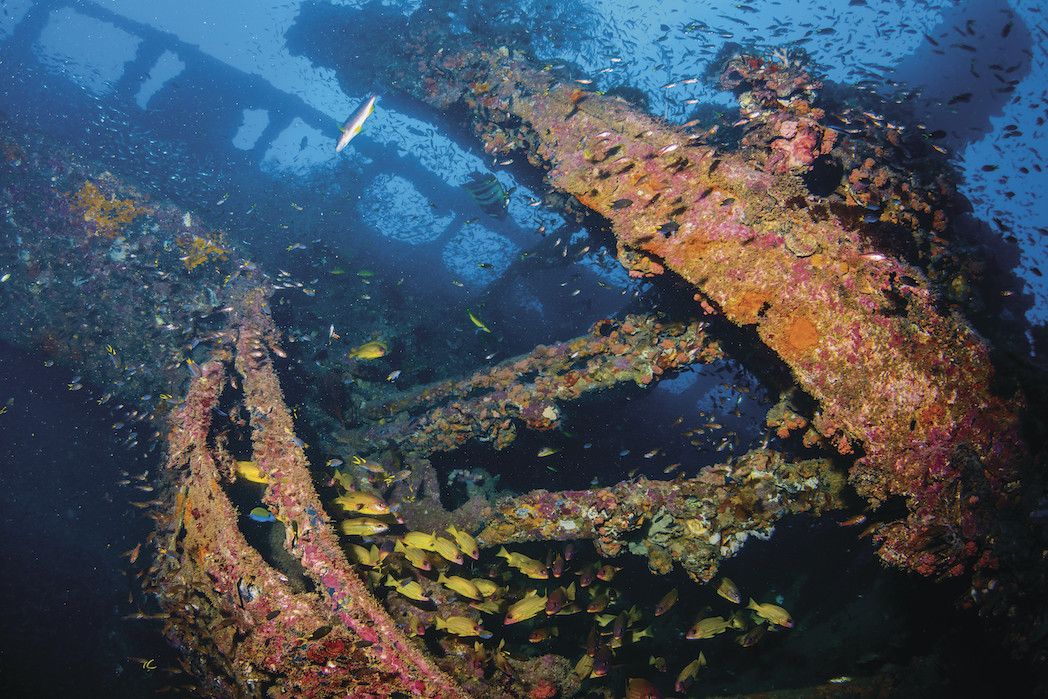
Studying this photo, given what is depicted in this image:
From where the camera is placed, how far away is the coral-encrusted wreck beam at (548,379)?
5652 millimetres

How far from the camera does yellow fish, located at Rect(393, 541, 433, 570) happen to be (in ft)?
15.3

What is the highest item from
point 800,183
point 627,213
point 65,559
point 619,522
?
point 800,183

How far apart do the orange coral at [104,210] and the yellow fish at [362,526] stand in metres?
7.48

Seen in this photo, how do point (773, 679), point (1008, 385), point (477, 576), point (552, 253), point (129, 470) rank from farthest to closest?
point (552, 253), point (129, 470), point (477, 576), point (773, 679), point (1008, 385)

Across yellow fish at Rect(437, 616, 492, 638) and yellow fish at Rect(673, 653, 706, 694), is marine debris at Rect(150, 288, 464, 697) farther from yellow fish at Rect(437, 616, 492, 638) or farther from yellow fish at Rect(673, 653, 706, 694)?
yellow fish at Rect(673, 653, 706, 694)

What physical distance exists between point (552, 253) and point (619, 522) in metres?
8.48

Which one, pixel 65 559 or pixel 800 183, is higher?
pixel 800 183

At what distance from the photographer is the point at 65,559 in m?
7.94

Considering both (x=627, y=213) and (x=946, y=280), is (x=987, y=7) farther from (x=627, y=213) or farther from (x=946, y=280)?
(x=627, y=213)

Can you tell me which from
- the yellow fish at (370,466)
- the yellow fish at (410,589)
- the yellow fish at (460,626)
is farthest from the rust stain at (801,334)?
the yellow fish at (370,466)

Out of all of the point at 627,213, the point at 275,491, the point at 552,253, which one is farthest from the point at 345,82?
the point at 275,491

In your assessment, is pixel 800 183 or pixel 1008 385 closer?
pixel 1008 385

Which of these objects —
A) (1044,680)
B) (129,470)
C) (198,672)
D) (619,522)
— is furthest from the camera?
(129,470)

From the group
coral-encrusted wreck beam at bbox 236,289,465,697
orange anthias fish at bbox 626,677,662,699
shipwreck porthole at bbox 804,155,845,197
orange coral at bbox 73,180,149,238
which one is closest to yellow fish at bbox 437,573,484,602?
coral-encrusted wreck beam at bbox 236,289,465,697
